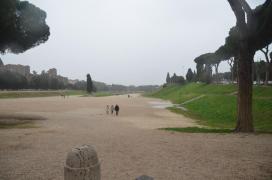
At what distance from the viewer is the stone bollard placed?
2.99 m

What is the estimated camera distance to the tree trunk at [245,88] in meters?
13.0

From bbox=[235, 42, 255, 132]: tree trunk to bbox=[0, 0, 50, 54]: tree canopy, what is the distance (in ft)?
51.3

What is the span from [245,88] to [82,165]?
38.4 feet

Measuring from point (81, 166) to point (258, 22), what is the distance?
1273 cm

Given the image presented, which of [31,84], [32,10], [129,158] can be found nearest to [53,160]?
[129,158]

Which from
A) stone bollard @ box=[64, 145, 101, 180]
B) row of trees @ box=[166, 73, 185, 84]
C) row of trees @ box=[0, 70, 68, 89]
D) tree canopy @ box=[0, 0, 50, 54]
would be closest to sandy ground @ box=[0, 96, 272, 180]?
stone bollard @ box=[64, 145, 101, 180]

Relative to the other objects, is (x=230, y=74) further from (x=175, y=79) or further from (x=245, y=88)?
(x=245, y=88)

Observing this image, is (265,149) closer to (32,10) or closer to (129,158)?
(129,158)

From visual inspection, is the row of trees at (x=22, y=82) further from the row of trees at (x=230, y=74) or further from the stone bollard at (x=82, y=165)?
the stone bollard at (x=82, y=165)

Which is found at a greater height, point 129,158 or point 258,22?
point 258,22

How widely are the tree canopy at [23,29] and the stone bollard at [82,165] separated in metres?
18.4

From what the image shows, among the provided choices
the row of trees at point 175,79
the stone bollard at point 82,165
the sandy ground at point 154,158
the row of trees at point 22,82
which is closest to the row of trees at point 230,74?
the row of trees at point 175,79

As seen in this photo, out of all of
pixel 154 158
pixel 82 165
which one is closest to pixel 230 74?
pixel 154 158

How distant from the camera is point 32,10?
23328mm
